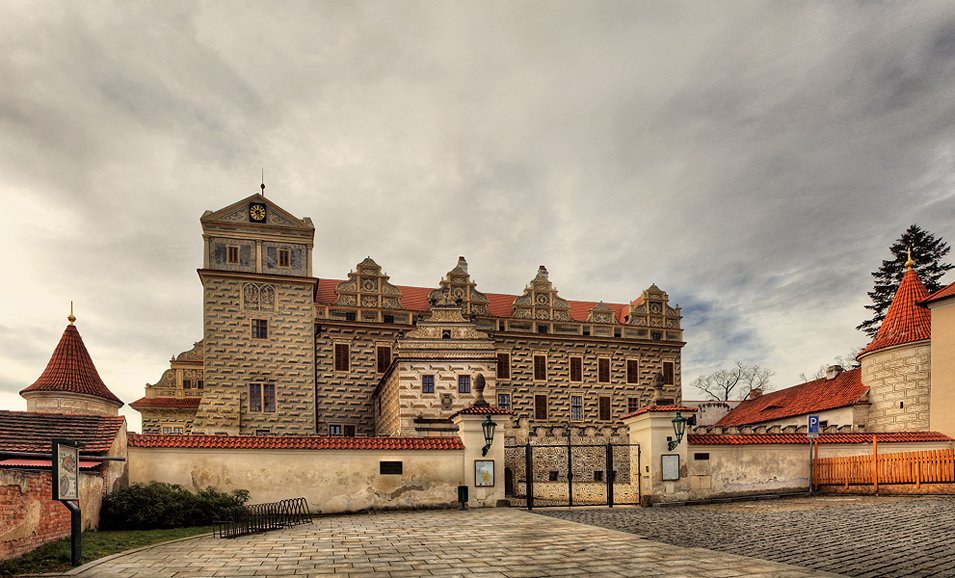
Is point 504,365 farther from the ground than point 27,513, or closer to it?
farther from the ground

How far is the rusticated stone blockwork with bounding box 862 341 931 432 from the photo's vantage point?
23047 millimetres

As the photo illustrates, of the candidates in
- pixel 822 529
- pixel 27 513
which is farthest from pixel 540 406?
pixel 27 513

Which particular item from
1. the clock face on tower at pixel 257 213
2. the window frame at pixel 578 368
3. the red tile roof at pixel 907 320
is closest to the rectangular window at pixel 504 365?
the window frame at pixel 578 368

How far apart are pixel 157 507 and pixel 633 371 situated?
2804 centimetres

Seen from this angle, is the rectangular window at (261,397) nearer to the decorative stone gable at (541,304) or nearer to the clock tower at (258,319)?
the clock tower at (258,319)

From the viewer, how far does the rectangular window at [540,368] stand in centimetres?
3594

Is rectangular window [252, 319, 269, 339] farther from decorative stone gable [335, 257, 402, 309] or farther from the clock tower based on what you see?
decorative stone gable [335, 257, 402, 309]

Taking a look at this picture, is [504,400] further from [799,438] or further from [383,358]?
[799,438]

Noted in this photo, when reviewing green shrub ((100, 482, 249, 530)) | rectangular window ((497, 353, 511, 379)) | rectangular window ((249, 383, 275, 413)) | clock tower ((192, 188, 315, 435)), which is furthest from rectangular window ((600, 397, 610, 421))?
green shrub ((100, 482, 249, 530))

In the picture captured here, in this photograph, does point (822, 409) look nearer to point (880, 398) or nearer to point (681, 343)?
point (880, 398)

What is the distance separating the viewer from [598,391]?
3675 cm

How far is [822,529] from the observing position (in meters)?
11.0

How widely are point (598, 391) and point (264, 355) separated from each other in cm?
1768

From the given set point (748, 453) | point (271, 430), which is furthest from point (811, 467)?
point (271, 430)
